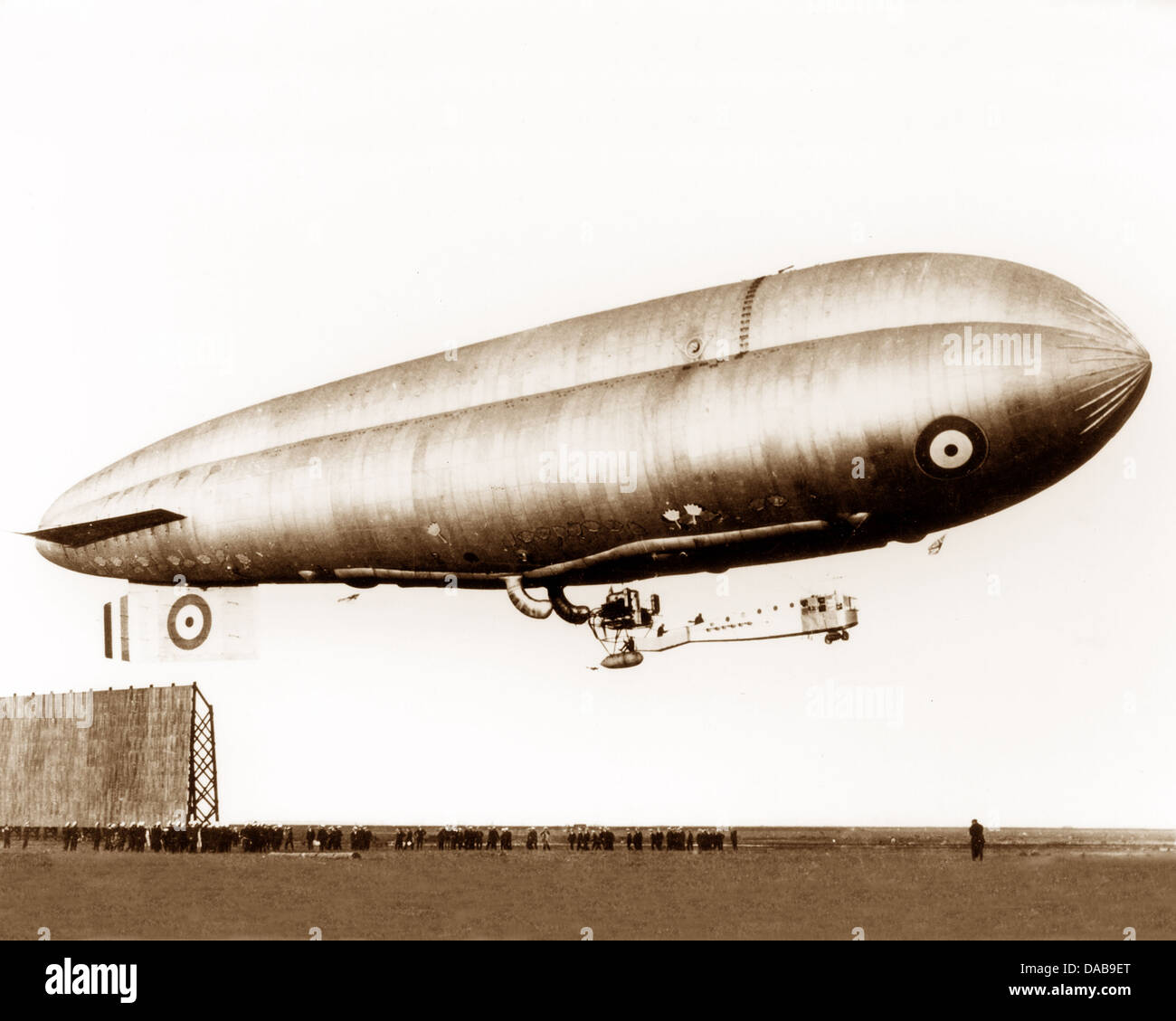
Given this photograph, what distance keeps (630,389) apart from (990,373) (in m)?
6.01

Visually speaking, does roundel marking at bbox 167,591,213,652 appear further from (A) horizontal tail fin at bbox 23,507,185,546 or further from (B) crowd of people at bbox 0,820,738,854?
(B) crowd of people at bbox 0,820,738,854

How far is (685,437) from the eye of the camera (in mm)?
22000

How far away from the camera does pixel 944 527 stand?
22469mm

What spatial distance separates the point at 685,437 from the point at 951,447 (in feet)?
13.9

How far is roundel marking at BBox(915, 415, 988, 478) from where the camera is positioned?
20.2 m

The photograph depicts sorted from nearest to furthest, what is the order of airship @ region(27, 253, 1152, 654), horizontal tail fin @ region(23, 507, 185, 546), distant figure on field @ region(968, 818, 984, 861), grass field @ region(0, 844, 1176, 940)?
airship @ region(27, 253, 1152, 654) → grass field @ region(0, 844, 1176, 940) → horizontal tail fin @ region(23, 507, 185, 546) → distant figure on field @ region(968, 818, 984, 861)

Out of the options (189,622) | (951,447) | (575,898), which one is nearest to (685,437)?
(951,447)

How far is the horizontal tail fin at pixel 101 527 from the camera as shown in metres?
30.0

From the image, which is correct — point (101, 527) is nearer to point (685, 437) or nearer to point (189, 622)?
point (189, 622)

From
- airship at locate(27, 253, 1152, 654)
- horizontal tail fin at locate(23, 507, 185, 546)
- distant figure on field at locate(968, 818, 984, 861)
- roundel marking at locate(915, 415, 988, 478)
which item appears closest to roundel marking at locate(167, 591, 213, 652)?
airship at locate(27, 253, 1152, 654)

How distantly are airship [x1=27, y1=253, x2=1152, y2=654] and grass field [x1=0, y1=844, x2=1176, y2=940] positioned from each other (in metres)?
6.80

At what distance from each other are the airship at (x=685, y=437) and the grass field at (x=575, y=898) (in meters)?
6.80
